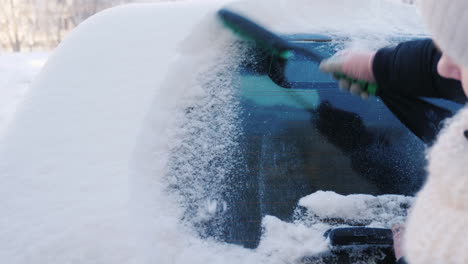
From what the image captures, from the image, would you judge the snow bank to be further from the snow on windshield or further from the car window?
the car window

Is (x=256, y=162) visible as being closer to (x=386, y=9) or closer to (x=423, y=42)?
(x=423, y=42)

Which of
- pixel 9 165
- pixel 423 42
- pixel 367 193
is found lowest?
pixel 367 193

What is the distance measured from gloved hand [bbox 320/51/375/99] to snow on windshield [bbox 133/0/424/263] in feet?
1.25

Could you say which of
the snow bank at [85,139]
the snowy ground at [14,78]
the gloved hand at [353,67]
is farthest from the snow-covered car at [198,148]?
the snowy ground at [14,78]

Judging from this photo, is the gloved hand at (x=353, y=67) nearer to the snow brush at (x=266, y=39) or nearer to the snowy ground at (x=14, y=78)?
the snow brush at (x=266, y=39)

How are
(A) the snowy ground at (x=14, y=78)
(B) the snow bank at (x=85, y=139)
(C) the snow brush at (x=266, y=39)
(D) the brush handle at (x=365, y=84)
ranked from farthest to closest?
(A) the snowy ground at (x=14, y=78)
(C) the snow brush at (x=266, y=39)
(D) the brush handle at (x=365, y=84)
(B) the snow bank at (x=85, y=139)

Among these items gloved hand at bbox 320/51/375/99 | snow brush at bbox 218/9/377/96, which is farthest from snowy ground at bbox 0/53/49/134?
gloved hand at bbox 320/51/375/99

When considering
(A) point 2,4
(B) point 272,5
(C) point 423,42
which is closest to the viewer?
(C) point 423,42

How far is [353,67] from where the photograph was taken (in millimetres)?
1233

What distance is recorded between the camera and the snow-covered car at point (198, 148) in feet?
3.54

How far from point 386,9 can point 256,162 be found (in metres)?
1.22

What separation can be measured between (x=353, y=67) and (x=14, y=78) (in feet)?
23.0

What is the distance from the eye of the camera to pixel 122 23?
166 centimetres

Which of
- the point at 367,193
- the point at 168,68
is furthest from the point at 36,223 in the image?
the point at 367,193
